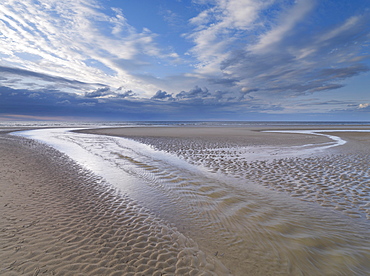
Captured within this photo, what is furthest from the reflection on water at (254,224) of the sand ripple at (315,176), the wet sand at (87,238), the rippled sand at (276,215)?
the wet sand at (87,238)

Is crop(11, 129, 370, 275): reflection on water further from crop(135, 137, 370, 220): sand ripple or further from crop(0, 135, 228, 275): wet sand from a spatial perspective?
crop(0, 135, 228, 275): wet sand

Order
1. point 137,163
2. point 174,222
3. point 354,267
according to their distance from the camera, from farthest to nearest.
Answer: point 137,163
point 174,222
point 354,267

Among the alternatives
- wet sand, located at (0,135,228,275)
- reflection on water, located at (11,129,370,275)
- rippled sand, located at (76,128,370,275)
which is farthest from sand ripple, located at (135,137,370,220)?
wet sand, located at (0,135,228,275)

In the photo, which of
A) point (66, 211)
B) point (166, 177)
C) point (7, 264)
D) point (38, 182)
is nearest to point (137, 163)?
point (166, 177)

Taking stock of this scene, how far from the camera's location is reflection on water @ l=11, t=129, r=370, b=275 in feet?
14.8

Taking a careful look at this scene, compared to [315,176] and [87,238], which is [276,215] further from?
[87,238]

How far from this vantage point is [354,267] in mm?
4359

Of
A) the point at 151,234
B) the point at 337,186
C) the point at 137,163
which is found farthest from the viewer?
the point at 137,163

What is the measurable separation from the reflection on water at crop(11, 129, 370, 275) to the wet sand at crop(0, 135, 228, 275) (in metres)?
0.62

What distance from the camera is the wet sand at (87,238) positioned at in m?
4.23

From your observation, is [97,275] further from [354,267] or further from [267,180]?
[267,180]

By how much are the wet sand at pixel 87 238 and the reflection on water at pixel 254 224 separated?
62 cm

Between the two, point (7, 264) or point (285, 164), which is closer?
point (7, 264)

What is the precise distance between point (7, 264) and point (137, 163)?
10498 mm
